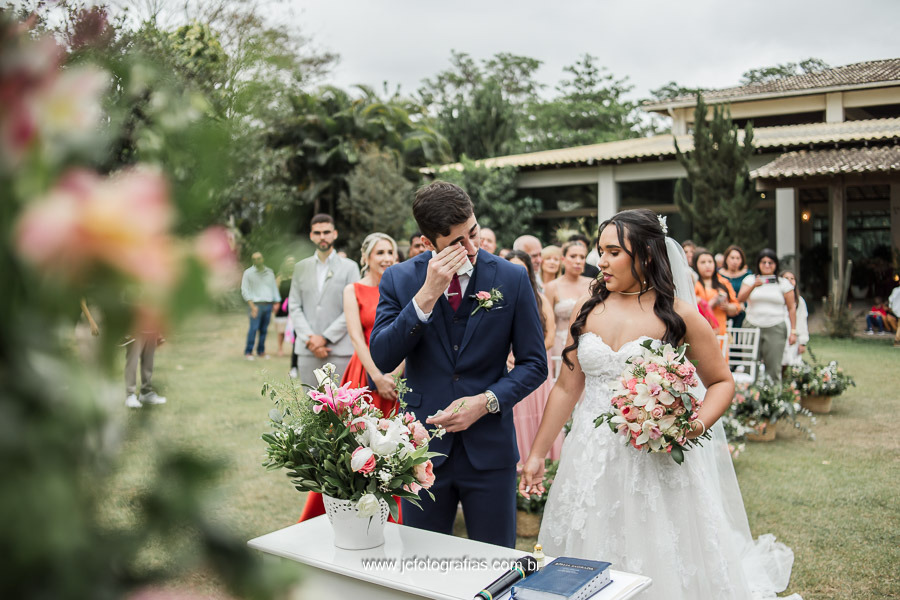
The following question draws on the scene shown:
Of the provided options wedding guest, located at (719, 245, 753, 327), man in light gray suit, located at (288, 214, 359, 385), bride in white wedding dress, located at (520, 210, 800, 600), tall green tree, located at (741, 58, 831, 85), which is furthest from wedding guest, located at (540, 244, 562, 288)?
tall green tree, located at (741, 58, 831, 85)

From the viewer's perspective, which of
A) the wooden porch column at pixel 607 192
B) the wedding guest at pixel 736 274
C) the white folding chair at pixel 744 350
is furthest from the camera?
the wooden porch column at pixel 607 192

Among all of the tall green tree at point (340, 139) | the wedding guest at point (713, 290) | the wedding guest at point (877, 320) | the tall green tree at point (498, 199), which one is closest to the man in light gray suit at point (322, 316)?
the wedding guest at point (713, 290)

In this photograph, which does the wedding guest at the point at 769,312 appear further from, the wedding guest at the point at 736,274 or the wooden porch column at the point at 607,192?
the wooden porch column at the point at 607,192

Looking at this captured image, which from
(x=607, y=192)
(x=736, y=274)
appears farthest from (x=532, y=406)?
(x=607, y=192)

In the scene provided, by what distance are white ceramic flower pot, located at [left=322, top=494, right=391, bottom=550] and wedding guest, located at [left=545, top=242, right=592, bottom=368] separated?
172 inches

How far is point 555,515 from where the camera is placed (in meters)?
3.65

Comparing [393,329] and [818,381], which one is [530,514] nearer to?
[393,329]

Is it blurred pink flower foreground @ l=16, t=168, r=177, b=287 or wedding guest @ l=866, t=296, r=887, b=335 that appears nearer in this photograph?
blurred pink flower foreground @ l=16, t=168, r=177, b=287

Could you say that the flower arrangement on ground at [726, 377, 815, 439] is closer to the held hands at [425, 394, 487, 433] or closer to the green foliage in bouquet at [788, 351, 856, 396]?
the green foliage in bouquet at [788, 351, 856, 396]

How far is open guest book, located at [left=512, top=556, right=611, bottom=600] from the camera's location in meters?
2.34

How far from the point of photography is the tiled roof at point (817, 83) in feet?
75.0

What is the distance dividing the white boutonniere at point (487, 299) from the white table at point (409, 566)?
0.98 meters

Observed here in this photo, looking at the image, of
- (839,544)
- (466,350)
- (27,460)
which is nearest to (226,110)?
(27,460)

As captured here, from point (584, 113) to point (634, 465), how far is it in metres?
42.0
